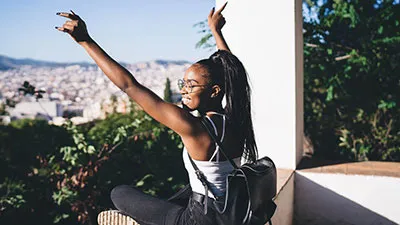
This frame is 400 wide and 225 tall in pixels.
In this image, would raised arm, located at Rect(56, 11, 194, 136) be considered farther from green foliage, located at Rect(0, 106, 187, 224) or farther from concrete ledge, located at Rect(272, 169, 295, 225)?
green foliage, located at Rect(0, 106, 187, 224)

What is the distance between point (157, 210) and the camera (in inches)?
60.3

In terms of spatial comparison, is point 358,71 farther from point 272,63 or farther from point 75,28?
point 75,28

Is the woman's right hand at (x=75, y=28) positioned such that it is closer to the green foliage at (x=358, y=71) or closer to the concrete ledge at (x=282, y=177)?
the concrete ledge at (x=282, y=177)

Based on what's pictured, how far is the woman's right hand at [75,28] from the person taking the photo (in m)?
1.13

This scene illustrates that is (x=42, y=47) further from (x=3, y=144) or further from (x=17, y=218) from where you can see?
(x=17, y=218)

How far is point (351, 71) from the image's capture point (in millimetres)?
4832

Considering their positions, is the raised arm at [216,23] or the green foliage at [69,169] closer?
the raised arm at [216,23]

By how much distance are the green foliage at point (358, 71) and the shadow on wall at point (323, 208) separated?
2228mm

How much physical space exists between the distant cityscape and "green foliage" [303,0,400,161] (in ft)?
5.53

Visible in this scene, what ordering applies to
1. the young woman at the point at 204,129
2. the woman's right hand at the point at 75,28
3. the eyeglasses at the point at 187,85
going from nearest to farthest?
the woman's right hand at the point at 75,28, the young woman at the point at 204,129, the eyeglasses at the point at 187,85

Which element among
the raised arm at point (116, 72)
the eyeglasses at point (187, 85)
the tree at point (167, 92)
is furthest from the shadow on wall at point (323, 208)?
the tree at point (167, 92)

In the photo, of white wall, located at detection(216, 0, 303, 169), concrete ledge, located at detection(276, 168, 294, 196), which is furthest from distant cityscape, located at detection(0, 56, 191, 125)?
concrete ledge, located at detection(276, 168, 294, 196)

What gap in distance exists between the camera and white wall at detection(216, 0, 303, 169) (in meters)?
2.76

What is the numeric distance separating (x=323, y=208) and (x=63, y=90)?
290cm
